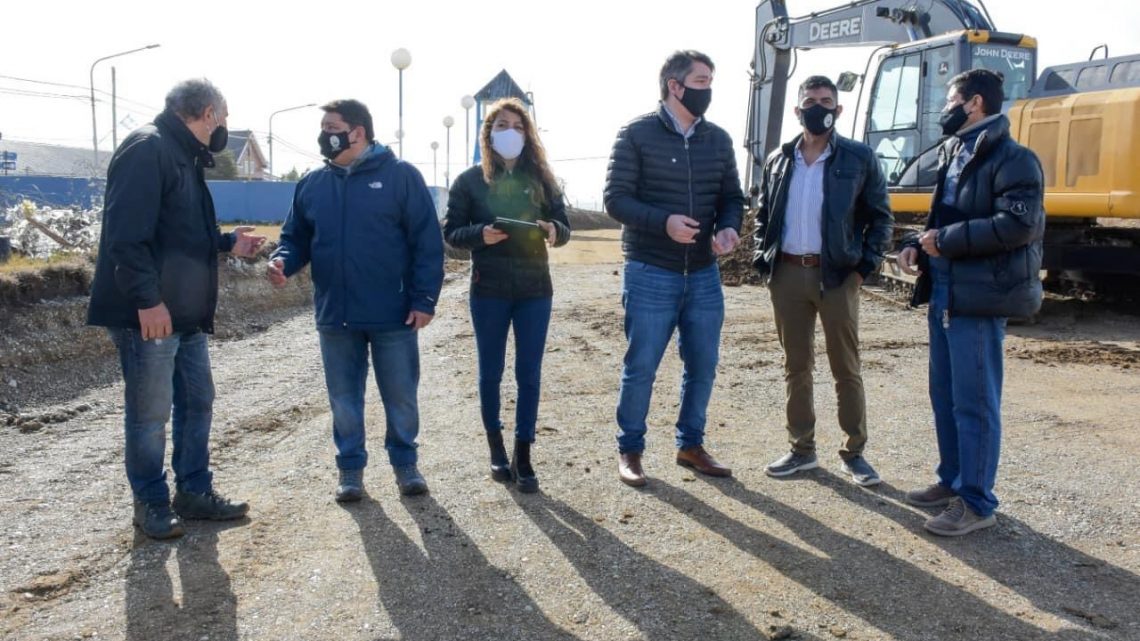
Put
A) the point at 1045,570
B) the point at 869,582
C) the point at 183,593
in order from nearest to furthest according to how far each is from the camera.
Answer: the point at 183,593, the point at 869,582, the point at 1045,570

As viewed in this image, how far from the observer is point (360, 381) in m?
4.93

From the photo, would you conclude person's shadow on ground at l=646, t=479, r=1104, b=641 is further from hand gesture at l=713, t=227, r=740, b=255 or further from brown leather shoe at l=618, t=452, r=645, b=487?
hand gesture at l=713, t=227, r=740, b=255

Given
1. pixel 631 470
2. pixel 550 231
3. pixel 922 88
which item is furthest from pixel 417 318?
pixel 922 88

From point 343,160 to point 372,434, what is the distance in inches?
80.5

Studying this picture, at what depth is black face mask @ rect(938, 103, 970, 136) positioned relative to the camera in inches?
173

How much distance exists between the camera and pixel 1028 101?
36.2 ft

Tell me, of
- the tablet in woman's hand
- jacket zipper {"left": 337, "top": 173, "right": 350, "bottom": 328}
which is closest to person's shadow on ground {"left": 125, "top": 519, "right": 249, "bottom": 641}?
jacket zipper {"left": 337, "top": 173, "right": 350, "bottom": 328}

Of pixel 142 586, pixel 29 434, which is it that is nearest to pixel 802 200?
pixel 142 586

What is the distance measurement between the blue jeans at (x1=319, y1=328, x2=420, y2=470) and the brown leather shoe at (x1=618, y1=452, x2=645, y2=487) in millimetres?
1127

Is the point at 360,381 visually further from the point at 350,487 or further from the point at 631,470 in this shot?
the point at 631,470

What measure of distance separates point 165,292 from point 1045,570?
3964 millimetres

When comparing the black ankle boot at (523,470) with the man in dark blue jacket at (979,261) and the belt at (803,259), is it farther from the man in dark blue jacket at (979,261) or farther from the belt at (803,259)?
the man in dark blue jacket at (979,261)

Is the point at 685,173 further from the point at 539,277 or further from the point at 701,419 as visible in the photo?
the point at 701,419

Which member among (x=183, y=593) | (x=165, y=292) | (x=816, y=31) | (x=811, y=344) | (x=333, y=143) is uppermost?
(x=816, y=31)
